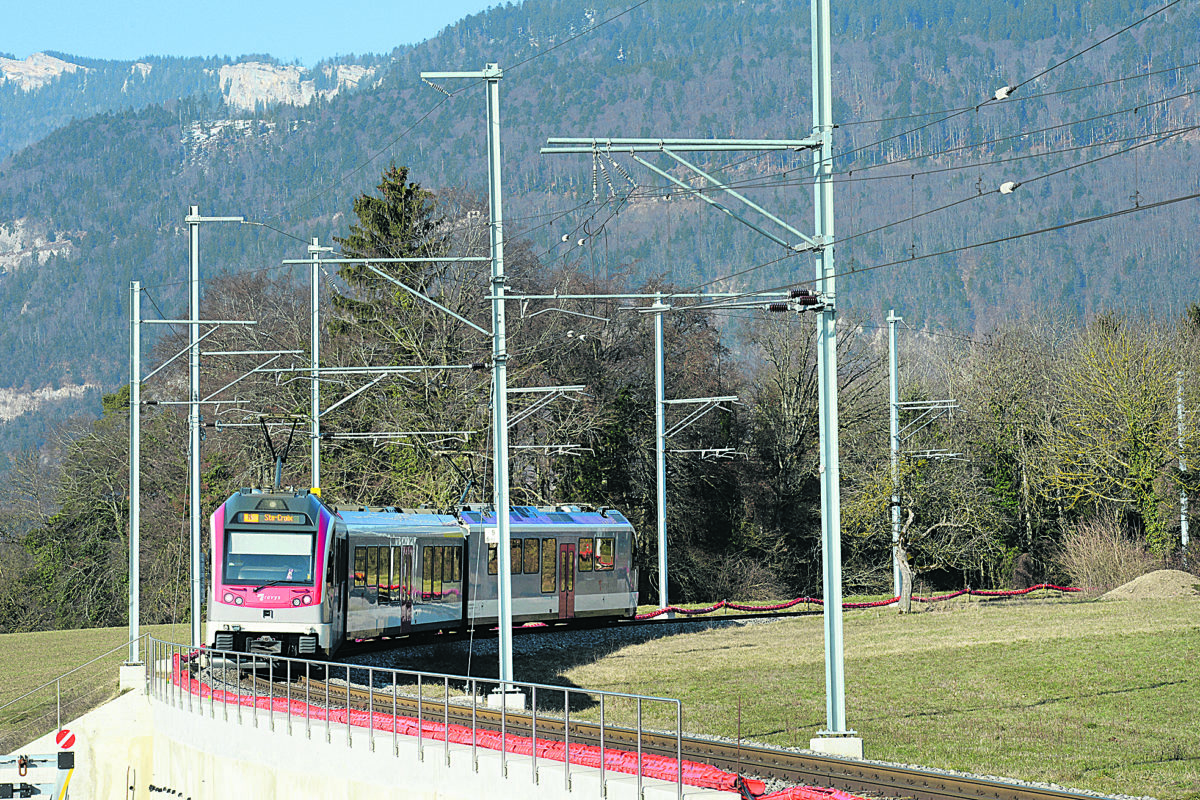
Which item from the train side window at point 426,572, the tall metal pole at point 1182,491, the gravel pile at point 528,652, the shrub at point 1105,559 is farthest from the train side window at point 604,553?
the tall metal pole at point 1182,491

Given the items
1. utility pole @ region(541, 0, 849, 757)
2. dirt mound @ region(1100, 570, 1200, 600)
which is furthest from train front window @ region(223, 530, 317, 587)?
dirt mound @ region(1100, 570, 1200, 600)

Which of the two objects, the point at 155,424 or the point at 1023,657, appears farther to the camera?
the point at 155,424

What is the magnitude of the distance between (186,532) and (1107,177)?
15887cm

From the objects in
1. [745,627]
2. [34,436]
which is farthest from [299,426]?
[34,436]

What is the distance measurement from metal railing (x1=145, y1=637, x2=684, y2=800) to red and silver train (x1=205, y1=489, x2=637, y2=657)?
3.17 ft

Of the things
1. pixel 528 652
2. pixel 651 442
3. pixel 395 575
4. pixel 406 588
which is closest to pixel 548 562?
pixel 528 652

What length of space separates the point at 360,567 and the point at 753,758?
47.5ft

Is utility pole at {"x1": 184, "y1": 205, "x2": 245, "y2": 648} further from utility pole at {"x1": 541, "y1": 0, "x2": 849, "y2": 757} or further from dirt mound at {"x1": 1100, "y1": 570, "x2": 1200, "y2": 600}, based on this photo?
dirt mound at {"x1": 1100, "y1": 570, "x2": 1200, "y2": 600}

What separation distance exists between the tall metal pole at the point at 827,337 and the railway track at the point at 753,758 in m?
1.46

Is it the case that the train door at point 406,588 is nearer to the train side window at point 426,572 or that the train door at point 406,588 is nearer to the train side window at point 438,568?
the train side window at point 426,572

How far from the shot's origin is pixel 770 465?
65.3 meters

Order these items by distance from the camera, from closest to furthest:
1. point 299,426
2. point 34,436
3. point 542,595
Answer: point 542,595 < point 299,426 < point 34,436

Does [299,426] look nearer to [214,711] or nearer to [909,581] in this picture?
[909,581]

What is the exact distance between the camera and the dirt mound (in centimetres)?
4128
